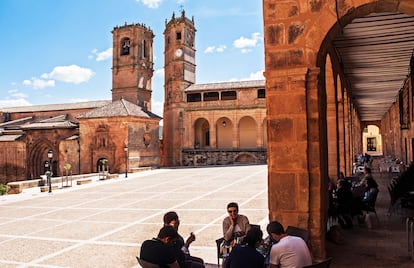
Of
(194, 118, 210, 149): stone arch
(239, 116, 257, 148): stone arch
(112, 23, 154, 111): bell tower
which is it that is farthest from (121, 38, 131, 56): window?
(239, 116, 257, 148): stone arch

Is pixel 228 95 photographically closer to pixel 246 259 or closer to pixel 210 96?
pixel 210 96

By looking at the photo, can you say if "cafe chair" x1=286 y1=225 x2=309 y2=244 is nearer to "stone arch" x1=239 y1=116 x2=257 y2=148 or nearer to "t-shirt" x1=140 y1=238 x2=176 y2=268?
"t-shirt" x1=140 y1=238 x2=176 y2=268

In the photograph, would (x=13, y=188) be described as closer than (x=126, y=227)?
No

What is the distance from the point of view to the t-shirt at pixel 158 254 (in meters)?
3.83

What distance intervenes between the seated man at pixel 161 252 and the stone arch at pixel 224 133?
4129 centimetres

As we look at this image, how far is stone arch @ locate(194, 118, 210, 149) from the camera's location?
46188 millimetres

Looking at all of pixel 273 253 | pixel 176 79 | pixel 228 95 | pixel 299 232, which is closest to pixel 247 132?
pixel 228 95

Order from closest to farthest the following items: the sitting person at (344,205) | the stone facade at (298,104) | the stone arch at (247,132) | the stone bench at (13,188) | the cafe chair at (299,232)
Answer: the cafe chair at (299,232) → the stone facade at (298,104) → the sitting person at (344,205) → the stone bench at (13,188) → the stone arch at (247,132)

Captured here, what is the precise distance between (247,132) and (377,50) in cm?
3586

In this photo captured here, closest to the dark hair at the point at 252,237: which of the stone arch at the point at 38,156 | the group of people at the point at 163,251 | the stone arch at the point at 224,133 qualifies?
the group of people at the point at 163,251

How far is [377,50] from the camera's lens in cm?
973

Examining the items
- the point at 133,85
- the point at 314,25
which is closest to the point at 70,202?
the point at 314,25

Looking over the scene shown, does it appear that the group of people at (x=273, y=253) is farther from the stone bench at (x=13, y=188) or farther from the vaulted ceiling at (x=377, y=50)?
the stone bench at (x=13, y=188)

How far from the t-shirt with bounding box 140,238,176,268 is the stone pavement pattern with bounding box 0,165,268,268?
2548mm
